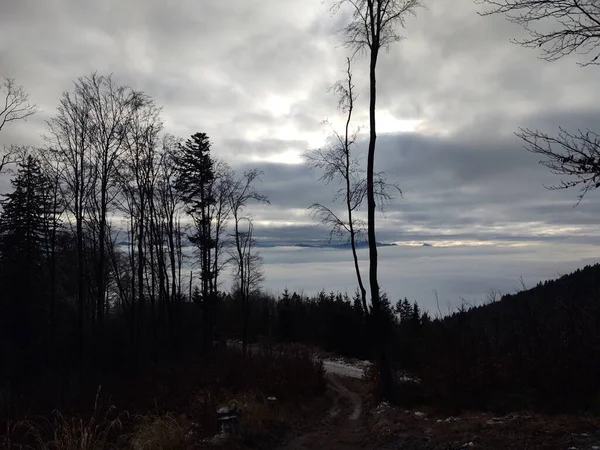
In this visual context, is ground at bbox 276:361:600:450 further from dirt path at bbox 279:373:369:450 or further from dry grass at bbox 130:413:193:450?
dry grass at bbox 130:413:193:450

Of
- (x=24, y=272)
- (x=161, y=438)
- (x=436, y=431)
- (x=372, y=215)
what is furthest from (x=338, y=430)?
(x=24, y=272)

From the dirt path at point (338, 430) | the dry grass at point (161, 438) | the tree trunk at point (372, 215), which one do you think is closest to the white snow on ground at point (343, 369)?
the dirt path at point (338, 430)

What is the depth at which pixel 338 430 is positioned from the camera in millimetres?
11086

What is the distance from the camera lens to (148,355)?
29.2 meters

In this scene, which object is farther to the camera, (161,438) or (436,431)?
(436,431)

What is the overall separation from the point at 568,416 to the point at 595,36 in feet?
19.3

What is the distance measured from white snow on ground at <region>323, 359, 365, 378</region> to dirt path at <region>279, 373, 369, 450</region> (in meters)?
6.64

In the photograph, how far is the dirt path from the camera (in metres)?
9.40

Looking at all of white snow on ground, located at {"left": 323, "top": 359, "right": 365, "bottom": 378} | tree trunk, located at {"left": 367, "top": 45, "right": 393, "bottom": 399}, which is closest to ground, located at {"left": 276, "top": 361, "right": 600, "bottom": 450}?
tree trunk, located at {"left": 367, "top": 45, "right": 393, "bottom": 399}

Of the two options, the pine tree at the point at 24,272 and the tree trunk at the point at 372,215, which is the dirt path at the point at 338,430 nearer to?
the tree trunk at the point at 372,215

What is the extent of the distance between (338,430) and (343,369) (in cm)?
1497

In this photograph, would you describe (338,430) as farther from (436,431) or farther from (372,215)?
(372,215)

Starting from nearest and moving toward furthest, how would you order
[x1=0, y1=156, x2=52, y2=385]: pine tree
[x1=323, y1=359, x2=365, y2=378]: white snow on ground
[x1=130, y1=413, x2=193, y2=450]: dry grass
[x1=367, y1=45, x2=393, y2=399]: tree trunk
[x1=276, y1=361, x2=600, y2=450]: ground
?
1. [x1=276, y1=361, x2=600, y2=450]: ground
2. [x1=130, y1=413, x2=193, y2=450]: dry grass
3. [x1=367, y1=45, x2=393, y2=399]: tree trunk
4. [x1=323, y1=359, x2=365, y2=378]: white snow on ground
5. [x1=0, y1=156, x2=52, y2=385]: pine tree

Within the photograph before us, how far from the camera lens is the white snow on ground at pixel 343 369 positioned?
2342cm
